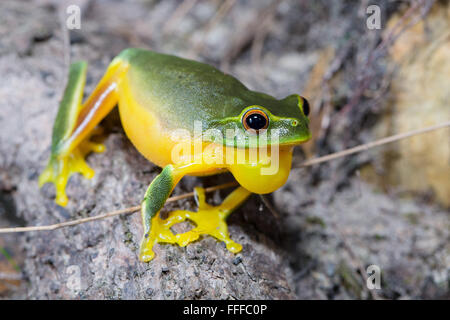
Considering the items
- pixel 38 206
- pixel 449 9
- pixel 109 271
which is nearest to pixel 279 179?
pixel 109 271

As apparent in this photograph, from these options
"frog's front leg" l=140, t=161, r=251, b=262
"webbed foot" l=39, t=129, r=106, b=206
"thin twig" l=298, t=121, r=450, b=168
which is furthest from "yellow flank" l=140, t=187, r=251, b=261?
"webbed foot" l=39, t=129, r=106, b=206


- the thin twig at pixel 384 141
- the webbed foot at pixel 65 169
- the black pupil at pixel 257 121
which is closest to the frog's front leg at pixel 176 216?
the black pupil at pixel 257 121

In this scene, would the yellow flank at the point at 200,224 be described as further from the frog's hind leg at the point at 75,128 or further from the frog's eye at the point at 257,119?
the frog's hind leg at the point at 75,128

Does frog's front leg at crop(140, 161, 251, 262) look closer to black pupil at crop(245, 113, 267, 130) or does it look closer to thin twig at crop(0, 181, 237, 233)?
thin twig at crop(0, 181, 237, 233)

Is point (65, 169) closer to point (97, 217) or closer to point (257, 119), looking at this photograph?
point (97, 217)

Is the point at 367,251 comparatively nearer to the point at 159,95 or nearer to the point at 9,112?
the point at 159,95

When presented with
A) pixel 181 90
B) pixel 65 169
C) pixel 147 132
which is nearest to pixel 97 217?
pixel 147 132

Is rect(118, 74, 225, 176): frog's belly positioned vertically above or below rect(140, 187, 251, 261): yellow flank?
above
